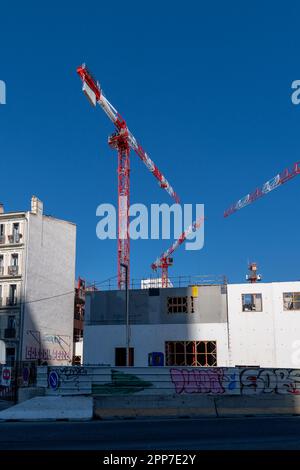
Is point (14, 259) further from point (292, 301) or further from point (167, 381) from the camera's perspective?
point (167, 381)

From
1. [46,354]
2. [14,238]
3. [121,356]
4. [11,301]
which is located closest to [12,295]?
[11,301]

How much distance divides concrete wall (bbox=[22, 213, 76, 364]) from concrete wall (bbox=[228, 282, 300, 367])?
24.5 m

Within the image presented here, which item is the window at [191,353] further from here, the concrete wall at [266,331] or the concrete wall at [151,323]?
the concrete wall at [266,331]

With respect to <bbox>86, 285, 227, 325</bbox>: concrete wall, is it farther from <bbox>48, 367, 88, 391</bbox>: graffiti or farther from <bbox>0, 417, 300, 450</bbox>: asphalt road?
<bbox>0, 417, 300, 450</bbox>: asphalt road

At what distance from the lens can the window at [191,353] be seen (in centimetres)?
4650

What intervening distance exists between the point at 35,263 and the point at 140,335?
66.8 ft

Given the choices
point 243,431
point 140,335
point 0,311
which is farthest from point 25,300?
point 243,431

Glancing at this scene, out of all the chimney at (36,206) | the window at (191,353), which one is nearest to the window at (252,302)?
the window at (191,353)

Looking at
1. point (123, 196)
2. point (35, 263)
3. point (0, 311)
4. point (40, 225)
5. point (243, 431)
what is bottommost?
point (243, 431)

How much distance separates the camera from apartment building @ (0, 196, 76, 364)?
6012 centimetres

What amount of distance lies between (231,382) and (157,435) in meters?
8.54

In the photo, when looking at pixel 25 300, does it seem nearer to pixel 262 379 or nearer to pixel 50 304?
pixel 50 304

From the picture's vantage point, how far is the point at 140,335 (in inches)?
1905

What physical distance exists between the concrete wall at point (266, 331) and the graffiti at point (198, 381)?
898 inches
